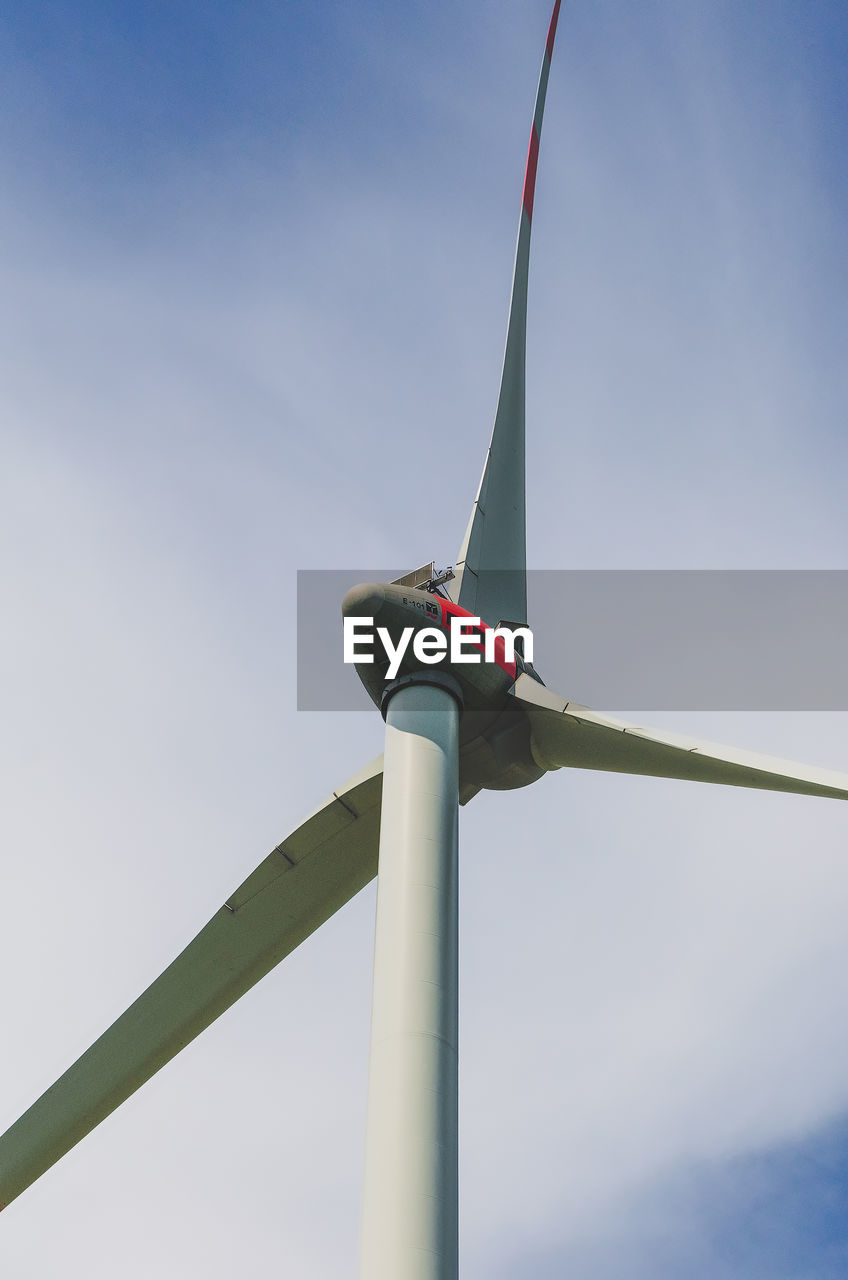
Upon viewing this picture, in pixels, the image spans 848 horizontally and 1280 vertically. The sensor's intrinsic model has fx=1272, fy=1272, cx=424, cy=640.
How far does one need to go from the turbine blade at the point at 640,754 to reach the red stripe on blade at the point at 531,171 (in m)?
11.1

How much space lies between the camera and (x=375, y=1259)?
12.3 meters

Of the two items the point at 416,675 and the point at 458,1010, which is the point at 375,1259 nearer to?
the point at 458,1010

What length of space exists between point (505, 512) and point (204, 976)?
984 centimetres

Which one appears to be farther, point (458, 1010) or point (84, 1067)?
point (84, 1067)

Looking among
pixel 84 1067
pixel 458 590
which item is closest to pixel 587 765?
pixel 458 590

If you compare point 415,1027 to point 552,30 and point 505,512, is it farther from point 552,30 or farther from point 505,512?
point 552,30

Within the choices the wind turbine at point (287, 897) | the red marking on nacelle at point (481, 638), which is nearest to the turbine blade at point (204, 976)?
the wind turbine at point (287, 897)

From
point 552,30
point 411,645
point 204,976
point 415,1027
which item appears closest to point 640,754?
point 411,645

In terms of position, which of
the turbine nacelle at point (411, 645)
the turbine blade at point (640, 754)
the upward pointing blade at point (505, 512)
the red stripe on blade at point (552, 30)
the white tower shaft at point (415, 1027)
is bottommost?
the white tower shaft at point (415, 1027)

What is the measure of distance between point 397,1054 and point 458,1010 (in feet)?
3.93

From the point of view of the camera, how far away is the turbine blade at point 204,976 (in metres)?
20.0

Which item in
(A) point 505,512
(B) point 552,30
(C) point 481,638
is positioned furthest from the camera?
(B) point 552,30

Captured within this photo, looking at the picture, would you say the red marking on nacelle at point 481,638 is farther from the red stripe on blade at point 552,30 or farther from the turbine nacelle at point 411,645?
the red stripe on blade at point 552,30

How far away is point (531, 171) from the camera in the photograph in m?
26.3
